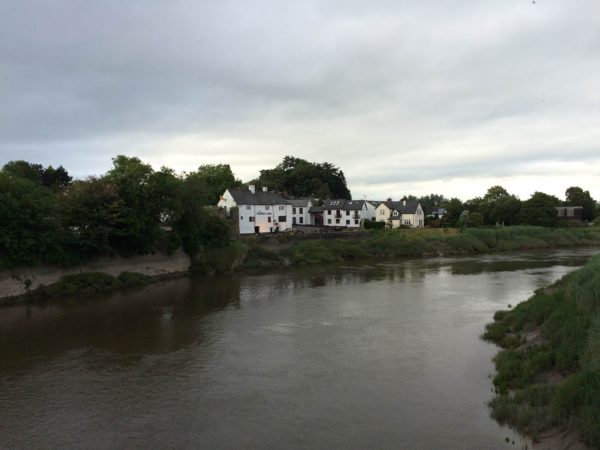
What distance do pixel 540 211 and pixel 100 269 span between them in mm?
74289

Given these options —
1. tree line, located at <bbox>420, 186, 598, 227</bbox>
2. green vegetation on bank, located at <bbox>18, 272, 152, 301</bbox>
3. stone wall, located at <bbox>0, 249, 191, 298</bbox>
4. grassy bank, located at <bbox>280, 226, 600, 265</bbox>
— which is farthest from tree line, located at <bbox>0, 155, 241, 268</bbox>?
tree line, located at <bbox>420, 186, 598, 227</bbox>

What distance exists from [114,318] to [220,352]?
10.8m

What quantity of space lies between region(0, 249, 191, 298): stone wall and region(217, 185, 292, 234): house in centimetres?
2014

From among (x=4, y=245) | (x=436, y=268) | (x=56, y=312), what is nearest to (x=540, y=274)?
(x=436, y=268)

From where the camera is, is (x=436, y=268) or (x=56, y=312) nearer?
(x=56, y=312)

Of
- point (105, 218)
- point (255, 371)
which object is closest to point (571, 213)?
point (105, 218)

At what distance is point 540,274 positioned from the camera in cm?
4272

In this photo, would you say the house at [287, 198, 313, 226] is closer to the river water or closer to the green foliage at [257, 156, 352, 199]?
the green foliage at [257, 156, 352, 199]

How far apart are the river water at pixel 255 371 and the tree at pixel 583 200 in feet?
285

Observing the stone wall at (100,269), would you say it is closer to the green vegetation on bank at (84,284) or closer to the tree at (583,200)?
the green vegetation on bank at (84,284)

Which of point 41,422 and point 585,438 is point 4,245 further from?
point 585,438

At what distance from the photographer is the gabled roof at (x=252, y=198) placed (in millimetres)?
70000

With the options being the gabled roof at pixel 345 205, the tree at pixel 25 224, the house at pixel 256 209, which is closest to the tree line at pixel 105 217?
the tree at pixel 25 224

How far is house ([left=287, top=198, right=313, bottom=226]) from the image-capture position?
85.8 metres
